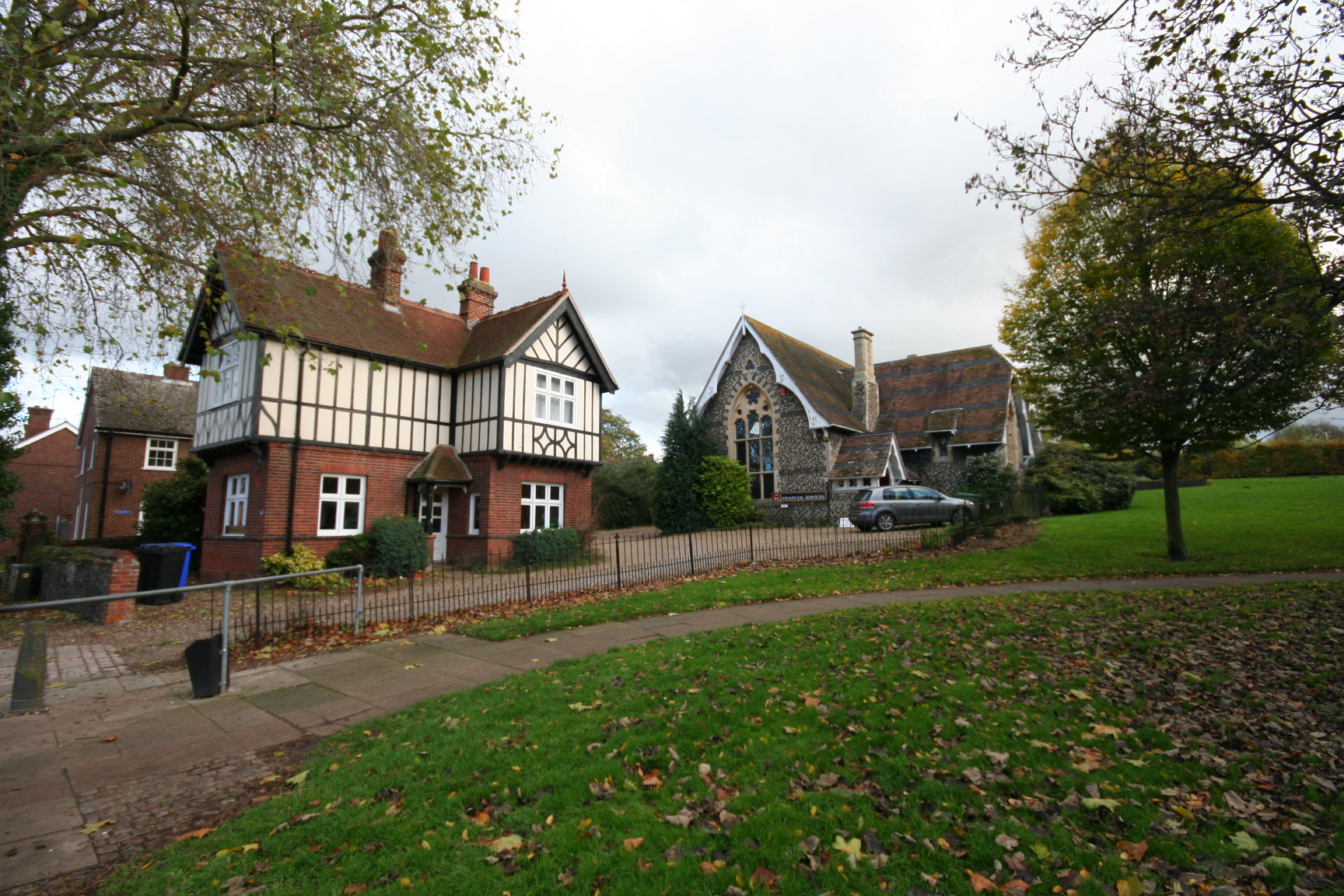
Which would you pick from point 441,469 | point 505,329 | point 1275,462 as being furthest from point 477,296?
point 1275,462

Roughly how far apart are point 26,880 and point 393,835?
1.99 meters

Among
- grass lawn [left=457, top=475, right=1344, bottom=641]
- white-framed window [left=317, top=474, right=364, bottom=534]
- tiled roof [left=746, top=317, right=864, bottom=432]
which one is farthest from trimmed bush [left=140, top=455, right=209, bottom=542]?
tiled roof [left=746, top=317, right=864, bottom=432]

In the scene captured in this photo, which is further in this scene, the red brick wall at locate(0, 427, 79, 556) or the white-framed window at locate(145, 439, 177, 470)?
the red brick wall at locate(0, 427, 79, 556)

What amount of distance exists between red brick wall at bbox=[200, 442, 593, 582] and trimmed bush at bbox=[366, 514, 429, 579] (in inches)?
49.6

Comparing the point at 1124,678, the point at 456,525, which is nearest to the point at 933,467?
the point at 456,525

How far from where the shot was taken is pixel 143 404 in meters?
30.2

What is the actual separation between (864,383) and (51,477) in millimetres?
43882

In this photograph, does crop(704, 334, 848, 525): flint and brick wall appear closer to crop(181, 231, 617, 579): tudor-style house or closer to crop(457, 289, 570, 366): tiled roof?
crop(181, 231, 617, 579): tudor-style house

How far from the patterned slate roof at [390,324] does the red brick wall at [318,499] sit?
3008 millimetres

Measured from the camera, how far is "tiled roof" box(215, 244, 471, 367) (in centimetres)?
1567

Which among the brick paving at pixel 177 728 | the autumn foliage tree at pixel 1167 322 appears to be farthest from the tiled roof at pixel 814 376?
the brick paving at pixel 177 728

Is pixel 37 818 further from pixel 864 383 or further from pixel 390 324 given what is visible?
pixel 864 383

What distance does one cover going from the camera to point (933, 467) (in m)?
29.6

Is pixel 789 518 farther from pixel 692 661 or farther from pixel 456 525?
pixel 692 661
